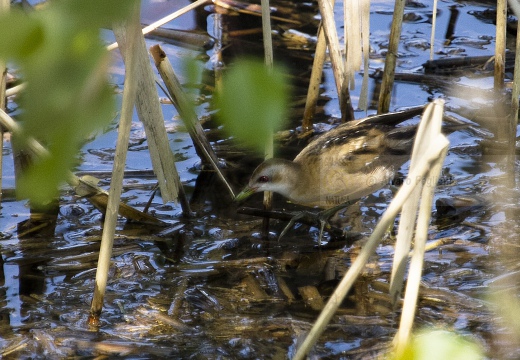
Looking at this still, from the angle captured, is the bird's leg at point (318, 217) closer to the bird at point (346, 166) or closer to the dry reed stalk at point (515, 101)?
the bird at point (346, 166)

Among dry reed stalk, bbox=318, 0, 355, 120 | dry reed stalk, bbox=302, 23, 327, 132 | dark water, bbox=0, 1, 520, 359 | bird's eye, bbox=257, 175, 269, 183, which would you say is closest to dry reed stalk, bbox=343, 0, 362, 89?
dry reed stalk, bbox=318, 0, 355, 120

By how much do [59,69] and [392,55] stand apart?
407 centimetres

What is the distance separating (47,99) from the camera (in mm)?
721

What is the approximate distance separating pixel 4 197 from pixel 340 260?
2158 mm

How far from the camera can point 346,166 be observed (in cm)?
413

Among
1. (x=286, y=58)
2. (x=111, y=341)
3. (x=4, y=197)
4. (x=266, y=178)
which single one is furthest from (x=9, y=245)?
(x=286, y=58)

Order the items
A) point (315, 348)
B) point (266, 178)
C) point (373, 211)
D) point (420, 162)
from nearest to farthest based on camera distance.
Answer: point (420, 162) → point (315, 348) → point (266, 178) → point (373, 211)

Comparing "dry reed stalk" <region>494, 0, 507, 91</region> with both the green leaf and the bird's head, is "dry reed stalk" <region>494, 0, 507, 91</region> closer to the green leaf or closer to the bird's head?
the bird's head

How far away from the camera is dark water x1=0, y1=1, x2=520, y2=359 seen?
2916 millimetres

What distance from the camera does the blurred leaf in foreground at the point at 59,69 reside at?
713 millimetres

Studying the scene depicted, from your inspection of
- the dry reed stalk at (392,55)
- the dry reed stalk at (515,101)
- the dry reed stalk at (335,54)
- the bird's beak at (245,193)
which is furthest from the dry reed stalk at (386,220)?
the dry reed stalk at (392,55)

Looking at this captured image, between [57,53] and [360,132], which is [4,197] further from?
[57,53]

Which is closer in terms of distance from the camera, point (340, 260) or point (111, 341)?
point (111, 341)

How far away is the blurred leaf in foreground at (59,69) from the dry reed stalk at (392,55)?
392 cm
